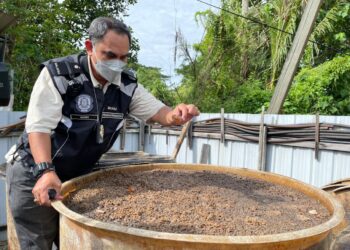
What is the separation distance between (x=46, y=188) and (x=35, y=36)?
7.88m

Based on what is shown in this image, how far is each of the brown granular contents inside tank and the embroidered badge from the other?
389mm

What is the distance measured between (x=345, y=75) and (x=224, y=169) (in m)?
6.65

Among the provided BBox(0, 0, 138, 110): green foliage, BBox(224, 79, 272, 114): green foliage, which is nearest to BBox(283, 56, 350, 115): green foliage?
BBox(224, 79, 272, 114): green foliage

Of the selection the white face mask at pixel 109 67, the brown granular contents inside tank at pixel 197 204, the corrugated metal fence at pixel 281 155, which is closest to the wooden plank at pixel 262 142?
the corrugated metal fence at pixel 281 155

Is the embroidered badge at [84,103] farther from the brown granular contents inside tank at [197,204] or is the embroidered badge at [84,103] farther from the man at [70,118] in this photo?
the brown granular contents inside tank at [197,204]

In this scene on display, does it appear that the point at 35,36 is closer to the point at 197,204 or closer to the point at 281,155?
the point at 281,155

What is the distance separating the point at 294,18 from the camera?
29.8 ft

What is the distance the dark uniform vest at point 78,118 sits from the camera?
80.1 inches

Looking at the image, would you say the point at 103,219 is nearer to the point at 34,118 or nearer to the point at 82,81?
the point at 34,118

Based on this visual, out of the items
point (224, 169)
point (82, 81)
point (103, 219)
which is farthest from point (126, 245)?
point (224, 169)

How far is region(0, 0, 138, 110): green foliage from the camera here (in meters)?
7.85

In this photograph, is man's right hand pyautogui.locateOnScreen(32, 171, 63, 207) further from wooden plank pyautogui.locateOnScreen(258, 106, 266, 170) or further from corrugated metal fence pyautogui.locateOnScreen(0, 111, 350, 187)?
wooden plank pyautogui.locateOnScreen(258, 106, 266, 170)

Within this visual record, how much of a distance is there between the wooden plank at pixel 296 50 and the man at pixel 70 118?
3.78 m

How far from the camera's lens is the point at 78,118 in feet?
6.77
